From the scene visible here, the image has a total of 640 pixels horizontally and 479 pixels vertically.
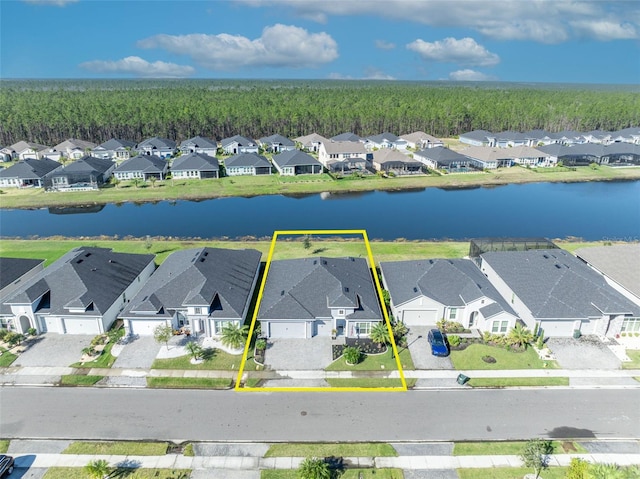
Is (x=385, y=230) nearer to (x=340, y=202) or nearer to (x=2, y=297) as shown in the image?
(x=340, y=202)

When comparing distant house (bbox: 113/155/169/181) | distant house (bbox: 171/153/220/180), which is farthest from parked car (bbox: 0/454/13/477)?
distant house (bbox: 113/155/169/181)

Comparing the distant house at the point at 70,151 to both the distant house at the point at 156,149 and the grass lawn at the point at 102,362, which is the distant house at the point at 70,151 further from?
the grass lawn at the point at 102,362

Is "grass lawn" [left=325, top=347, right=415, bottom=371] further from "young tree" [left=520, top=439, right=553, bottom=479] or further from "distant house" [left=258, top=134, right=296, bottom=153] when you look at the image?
"distant house" [left=258, top=134, right=296, bottom=153]

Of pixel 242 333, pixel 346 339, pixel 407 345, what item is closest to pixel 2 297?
pixel 242 333

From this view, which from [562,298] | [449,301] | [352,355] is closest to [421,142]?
[562,298]

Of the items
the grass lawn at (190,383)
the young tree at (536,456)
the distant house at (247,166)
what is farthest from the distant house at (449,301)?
the distant house at (247,166)

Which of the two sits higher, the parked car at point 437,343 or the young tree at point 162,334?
the young tree at point 162,334

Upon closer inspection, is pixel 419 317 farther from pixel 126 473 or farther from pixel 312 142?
pixel 312 142
